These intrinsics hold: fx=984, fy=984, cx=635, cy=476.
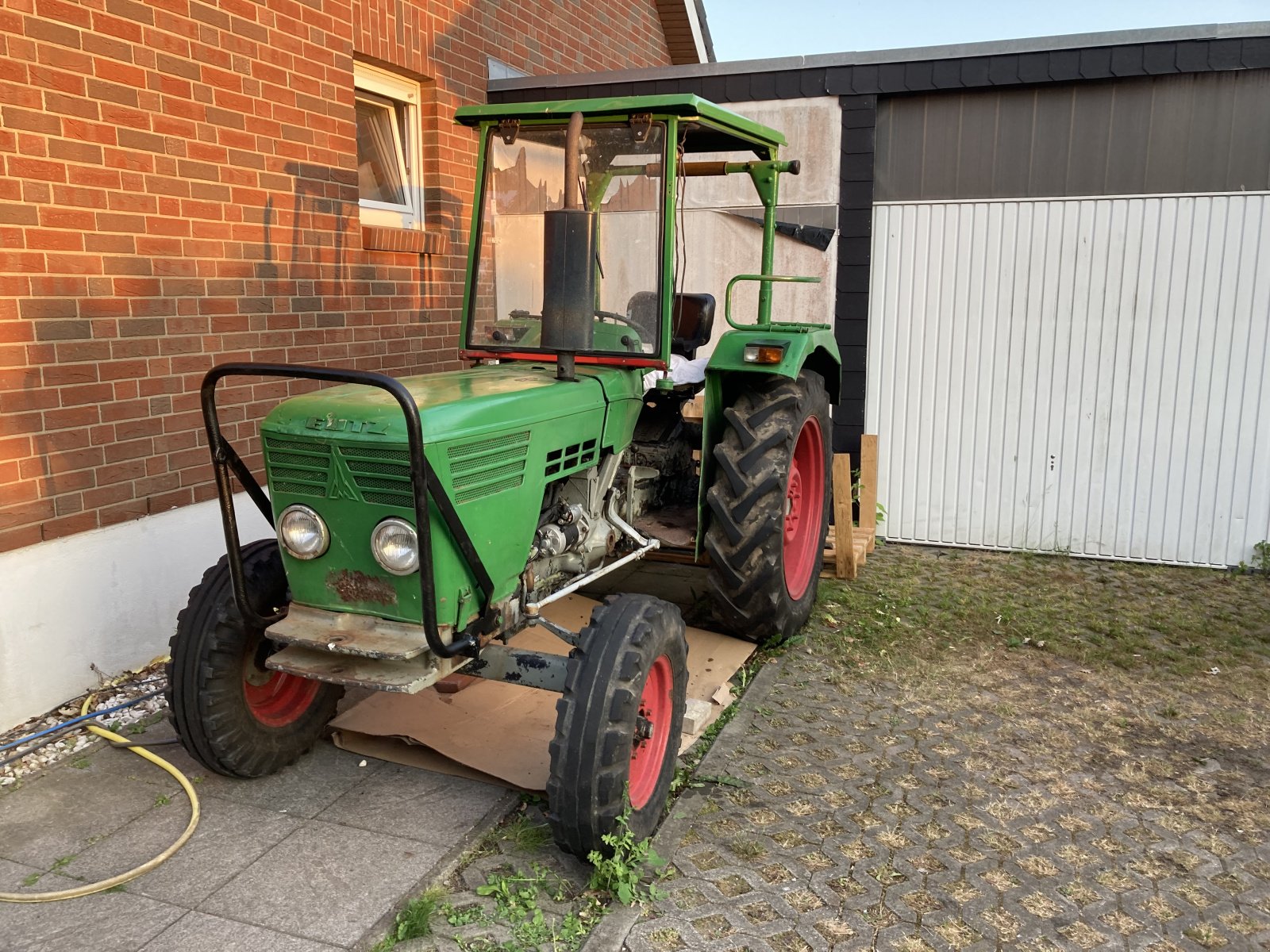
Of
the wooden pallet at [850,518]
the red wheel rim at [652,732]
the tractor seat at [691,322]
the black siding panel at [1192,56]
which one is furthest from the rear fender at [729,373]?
the black siding panel at [1192,56]

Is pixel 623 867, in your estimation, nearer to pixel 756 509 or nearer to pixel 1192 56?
pixel 756 509

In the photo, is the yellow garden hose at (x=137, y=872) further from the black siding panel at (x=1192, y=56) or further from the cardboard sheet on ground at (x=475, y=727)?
the black siding panel at (x=1192, y=56)

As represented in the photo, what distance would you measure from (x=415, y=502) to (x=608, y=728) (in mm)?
816

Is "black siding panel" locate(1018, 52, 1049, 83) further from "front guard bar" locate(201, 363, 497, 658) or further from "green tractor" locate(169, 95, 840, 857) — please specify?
"front guard bar" locate(201, 363, 497, 658)

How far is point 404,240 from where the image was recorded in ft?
19.0

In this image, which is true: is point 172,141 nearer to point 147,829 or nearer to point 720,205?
point 147,829

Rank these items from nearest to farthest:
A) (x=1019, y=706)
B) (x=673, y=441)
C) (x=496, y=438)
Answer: (x=496, y=438) < (x=1019, y=706) < (x=673, y=441)

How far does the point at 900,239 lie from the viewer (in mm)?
6184

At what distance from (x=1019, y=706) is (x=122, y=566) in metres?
3.77

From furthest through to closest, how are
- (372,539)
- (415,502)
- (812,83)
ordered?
1. (812,83)
2. (372,539)
3. (415,502)

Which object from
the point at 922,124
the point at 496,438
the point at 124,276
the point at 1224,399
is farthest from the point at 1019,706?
the point at 124,276

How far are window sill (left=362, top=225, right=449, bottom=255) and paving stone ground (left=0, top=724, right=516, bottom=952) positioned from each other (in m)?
2.97

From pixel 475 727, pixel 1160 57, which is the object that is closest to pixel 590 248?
pixel 475 727

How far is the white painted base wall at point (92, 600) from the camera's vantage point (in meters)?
3.71
